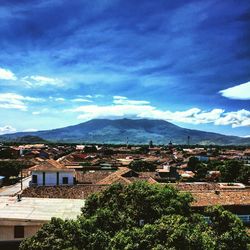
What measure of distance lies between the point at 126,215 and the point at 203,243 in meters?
4.82

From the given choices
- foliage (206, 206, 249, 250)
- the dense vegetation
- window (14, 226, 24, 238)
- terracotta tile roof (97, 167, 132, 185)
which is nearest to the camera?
the dense vegetation

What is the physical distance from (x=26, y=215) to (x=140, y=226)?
25.0ft

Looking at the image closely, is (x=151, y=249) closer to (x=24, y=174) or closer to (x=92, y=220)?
(x=92, y=220)

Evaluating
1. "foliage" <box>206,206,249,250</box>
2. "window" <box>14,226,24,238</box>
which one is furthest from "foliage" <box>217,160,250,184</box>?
"window" <box>14,226,24,238</box>

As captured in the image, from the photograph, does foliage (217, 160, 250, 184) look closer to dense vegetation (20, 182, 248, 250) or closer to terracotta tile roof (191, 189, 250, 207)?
terracotta tile roof (191, 189, 250, 207)

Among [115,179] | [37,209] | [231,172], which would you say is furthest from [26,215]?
[231,172]

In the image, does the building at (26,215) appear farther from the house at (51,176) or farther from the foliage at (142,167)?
the foliage at (142,167)

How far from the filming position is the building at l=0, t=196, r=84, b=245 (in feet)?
65.6

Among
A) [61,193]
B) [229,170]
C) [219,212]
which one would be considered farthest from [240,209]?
[229,170]

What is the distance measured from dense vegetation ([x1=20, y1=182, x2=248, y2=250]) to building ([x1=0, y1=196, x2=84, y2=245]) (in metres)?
3.38

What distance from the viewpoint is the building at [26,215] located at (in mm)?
20000

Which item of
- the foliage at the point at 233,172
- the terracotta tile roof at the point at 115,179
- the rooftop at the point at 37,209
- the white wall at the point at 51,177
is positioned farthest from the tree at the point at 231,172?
the rooftop at the point at 37,209

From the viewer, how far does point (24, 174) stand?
192 feet

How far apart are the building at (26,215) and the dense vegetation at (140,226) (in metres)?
3.38
